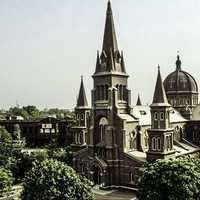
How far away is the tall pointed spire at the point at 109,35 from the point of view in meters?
56.2

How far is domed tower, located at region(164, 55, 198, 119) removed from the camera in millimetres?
70000

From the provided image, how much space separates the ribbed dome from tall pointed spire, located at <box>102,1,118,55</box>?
20314mm

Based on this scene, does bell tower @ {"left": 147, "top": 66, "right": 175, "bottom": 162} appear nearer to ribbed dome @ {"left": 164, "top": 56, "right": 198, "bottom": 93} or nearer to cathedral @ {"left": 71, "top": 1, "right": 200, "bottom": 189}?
cathedral @ {"left": 71, "top": 1, "right": 200, "bottom": 189}

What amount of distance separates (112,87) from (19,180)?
2488 cm

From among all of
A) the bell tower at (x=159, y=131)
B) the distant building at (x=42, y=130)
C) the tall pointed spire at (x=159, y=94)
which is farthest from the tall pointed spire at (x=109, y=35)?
the distant building at (x=42, y=130)

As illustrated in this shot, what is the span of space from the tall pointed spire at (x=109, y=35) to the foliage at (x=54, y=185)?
27.5 meters

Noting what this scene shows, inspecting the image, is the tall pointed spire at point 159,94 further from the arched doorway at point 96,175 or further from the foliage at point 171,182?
the foliage at point 171,182

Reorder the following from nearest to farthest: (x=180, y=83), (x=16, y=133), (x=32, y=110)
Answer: (x=180, y=83), (x=16, y=133), (x=32, y=110)

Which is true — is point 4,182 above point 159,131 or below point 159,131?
below

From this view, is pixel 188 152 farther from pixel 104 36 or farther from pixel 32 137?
pixel 32 137

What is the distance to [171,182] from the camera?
3331 centimetres

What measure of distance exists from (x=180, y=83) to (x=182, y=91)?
181cm

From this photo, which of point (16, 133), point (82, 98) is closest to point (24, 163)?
point (82, 98)

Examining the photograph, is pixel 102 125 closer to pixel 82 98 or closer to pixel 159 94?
pixel 82 98
